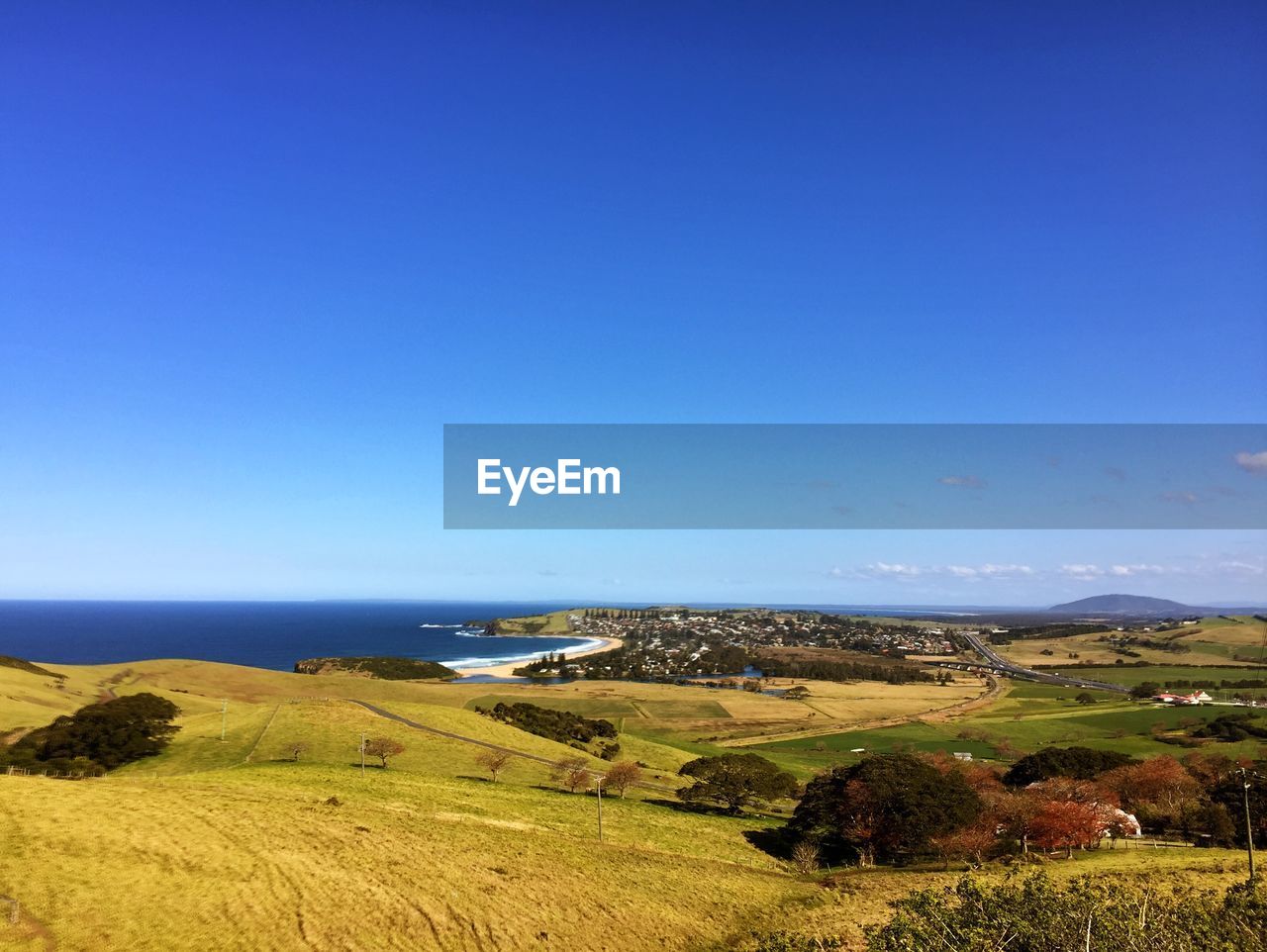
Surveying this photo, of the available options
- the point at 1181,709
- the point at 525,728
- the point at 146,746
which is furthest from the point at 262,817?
the point at 1181,709

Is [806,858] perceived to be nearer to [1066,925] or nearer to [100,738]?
[1066,925]

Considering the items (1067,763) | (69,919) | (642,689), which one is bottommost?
(642,689)

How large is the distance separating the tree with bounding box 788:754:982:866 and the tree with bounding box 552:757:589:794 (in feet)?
64.6

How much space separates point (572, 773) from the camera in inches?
2464

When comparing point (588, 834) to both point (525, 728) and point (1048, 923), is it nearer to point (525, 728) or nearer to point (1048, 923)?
point (1048, 923)

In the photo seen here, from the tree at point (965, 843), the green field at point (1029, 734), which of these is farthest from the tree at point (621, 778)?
the green field at point (1029, 734)

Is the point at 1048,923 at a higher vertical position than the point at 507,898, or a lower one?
higher

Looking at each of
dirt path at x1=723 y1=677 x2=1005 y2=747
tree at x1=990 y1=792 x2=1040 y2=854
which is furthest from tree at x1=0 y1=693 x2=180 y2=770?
tree at x1=990 y1=792 x2=1040 y2=854

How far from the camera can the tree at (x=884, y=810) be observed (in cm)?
4681

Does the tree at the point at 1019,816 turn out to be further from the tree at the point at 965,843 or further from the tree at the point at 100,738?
the tree at the point at 100,738

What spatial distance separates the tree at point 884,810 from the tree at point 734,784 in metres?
7.63

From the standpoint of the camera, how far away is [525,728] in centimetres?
9388

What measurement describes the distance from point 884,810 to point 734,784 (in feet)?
50.9

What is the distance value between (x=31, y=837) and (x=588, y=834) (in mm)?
30153
